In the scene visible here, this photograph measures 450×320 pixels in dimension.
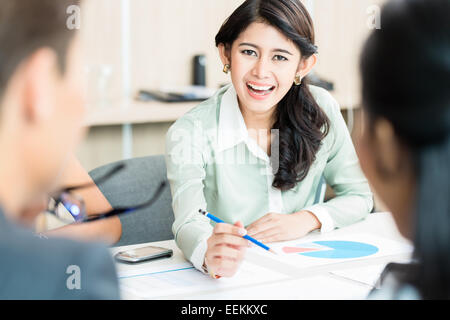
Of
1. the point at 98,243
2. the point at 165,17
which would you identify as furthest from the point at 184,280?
the point at 165,17

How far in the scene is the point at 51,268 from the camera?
0.46 metres

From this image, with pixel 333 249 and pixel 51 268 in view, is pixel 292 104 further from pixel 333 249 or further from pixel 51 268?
pixel 51 268

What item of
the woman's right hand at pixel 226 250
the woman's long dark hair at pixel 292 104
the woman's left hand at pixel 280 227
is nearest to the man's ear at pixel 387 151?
the woman's right hand at pixel 226 250

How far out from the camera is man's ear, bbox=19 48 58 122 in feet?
1.48

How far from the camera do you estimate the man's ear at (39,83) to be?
0.45 m

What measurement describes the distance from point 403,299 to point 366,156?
0.16m

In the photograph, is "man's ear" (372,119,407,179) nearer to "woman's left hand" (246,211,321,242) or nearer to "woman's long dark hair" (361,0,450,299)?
"woman's long dark hair" (361,0,450,299)

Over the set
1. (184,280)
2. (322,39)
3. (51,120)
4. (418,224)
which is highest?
(322,39)

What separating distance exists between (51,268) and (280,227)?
77 cm

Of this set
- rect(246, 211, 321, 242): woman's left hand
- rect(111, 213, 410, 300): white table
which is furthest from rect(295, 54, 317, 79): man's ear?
rect(111, 213, 410, 300): white table

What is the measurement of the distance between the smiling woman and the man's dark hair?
2.38ft

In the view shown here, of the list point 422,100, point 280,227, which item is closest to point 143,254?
point 280,227

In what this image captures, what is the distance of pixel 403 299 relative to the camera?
2.17 ft
